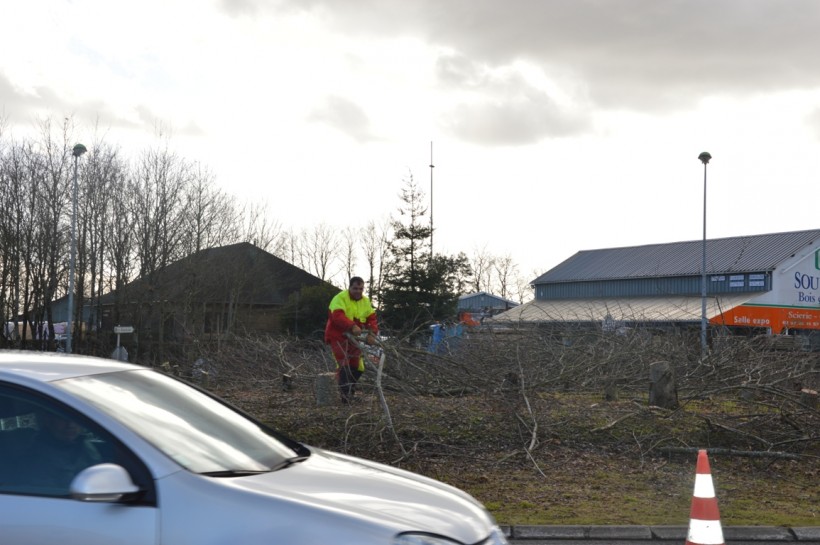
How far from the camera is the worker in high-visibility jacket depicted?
11.9m

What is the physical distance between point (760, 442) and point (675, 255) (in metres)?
56.9

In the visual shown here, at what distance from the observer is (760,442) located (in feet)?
37.2

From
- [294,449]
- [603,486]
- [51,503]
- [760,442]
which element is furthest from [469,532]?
[760,442]

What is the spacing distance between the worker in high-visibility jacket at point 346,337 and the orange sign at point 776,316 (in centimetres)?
4335

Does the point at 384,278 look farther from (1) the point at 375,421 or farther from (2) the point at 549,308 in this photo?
(1) the point at 375,421

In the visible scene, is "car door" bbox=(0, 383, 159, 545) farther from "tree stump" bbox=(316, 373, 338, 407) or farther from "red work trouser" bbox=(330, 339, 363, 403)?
"tree stump" bbox=(316, 373, 338, 407)

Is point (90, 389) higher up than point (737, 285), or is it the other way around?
point (737, 285)

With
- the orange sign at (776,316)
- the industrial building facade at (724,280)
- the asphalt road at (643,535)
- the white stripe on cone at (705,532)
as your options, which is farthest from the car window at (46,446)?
the orange sign at (776,316)

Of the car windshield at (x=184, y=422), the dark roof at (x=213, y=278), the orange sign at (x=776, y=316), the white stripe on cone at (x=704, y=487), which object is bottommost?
the white stripe on cone at (x=704, y=487)

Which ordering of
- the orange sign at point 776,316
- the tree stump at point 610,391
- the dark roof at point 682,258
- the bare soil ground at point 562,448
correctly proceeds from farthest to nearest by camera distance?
the dark roof at point 682,258, the orange sign at point 776,316, the tree stump at point 610,391, the bare soil ground at point 562,448

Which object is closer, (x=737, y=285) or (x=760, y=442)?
(x=760, y=442)

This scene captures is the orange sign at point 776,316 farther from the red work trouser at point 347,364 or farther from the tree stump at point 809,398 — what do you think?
the red work trouser at point 347,364

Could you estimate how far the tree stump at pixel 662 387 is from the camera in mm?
12167

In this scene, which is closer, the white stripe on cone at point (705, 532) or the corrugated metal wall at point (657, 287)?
the white stripe on cone at point (705, 532)
